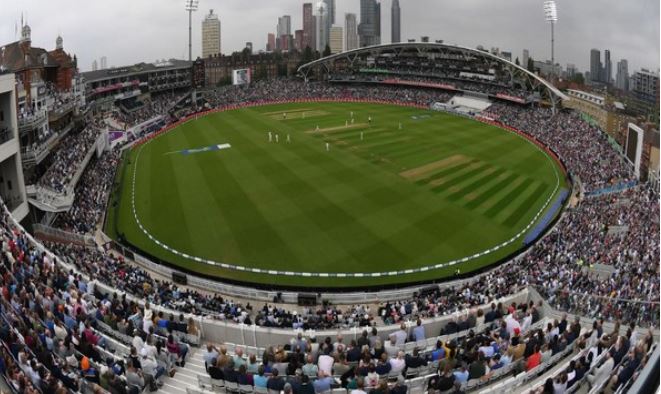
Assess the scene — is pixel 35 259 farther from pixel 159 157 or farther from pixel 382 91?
pixel 382 91

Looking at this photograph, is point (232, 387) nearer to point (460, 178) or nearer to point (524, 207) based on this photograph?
point (524, 207)

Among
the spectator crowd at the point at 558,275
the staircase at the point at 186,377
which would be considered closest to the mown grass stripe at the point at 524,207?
the spectator crowd at the point at 558,275

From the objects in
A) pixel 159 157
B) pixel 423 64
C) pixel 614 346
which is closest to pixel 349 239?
pixel 614 346

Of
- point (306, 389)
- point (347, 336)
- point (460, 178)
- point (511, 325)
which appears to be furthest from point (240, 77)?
point (306, 389)

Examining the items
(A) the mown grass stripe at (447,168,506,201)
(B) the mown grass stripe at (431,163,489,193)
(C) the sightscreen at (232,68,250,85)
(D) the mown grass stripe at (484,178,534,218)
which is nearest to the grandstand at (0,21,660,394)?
(D) the mown grass stripe at (484,178,534,218)

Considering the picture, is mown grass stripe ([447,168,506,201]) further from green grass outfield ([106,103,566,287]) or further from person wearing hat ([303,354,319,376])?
person wearing hat ([303,354,319,376])

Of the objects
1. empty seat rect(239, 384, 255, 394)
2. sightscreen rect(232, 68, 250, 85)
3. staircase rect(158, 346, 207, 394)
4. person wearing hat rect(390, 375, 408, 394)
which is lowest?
staircase rect(158, 346, 207, 394)
